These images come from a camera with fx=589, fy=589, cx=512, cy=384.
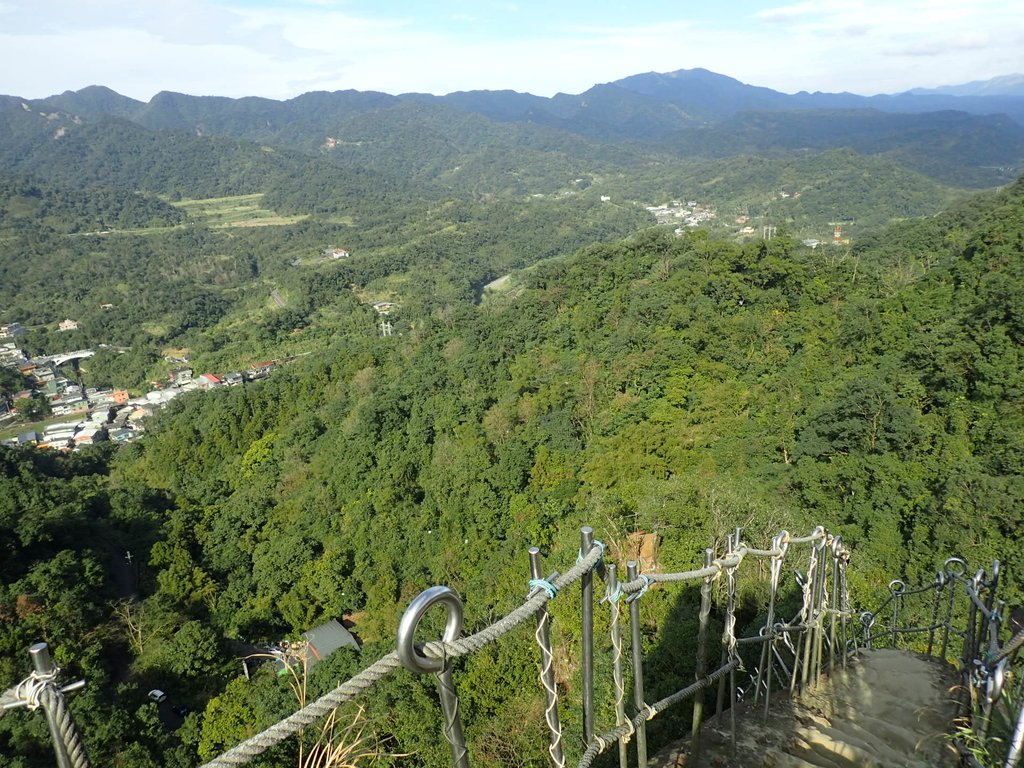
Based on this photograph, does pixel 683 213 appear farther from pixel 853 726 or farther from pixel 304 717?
pixel 304 717

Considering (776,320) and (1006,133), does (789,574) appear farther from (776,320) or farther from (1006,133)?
(1006,133)

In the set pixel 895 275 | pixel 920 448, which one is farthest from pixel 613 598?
pixel 895 275

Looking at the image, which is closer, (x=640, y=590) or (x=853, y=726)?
(x=640, y=590)

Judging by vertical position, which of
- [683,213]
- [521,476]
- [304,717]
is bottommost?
[521,476]

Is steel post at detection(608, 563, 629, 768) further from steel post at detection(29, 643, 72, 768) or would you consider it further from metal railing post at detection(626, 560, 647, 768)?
steel post at detection(29, 643, 72, 768)

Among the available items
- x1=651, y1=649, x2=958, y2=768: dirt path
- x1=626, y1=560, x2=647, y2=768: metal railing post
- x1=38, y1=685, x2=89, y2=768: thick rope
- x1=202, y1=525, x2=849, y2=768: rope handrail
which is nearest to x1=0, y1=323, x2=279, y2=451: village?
x1=651, y1=649, x2=958, y2=768: dirt path

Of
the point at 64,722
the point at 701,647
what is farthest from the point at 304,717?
the point at 701,647
